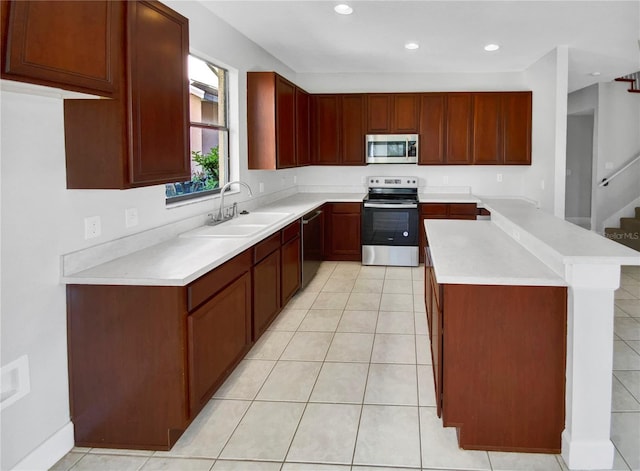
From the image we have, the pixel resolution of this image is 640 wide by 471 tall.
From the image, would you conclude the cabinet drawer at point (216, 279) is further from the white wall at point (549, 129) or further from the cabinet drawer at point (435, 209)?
the white wall at point (549, 129)

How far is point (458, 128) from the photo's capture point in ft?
22.4

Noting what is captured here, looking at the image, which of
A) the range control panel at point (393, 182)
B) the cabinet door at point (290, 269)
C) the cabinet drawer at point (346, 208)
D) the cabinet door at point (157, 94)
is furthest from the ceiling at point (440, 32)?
the cabinet door at point (290, 269)

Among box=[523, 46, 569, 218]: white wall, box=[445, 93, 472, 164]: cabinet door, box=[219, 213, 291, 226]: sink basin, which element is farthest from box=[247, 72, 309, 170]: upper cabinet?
box=[523, 46, 569, 218]: white wall

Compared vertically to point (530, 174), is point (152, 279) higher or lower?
lower

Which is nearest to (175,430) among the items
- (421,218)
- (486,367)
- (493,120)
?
(486,367)

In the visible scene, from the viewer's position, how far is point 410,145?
689 cm

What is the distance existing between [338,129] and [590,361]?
5.23 meters

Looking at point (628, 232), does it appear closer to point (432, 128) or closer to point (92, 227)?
point (432, 128)

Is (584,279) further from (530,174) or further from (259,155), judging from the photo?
(530,174)

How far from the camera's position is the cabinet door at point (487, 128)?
22.0ft

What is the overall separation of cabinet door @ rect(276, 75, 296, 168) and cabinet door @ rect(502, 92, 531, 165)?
8.99ft

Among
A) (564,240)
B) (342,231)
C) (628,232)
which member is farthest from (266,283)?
(628,232)

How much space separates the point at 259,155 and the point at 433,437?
3309 mm

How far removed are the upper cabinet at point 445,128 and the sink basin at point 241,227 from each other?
282 cm
